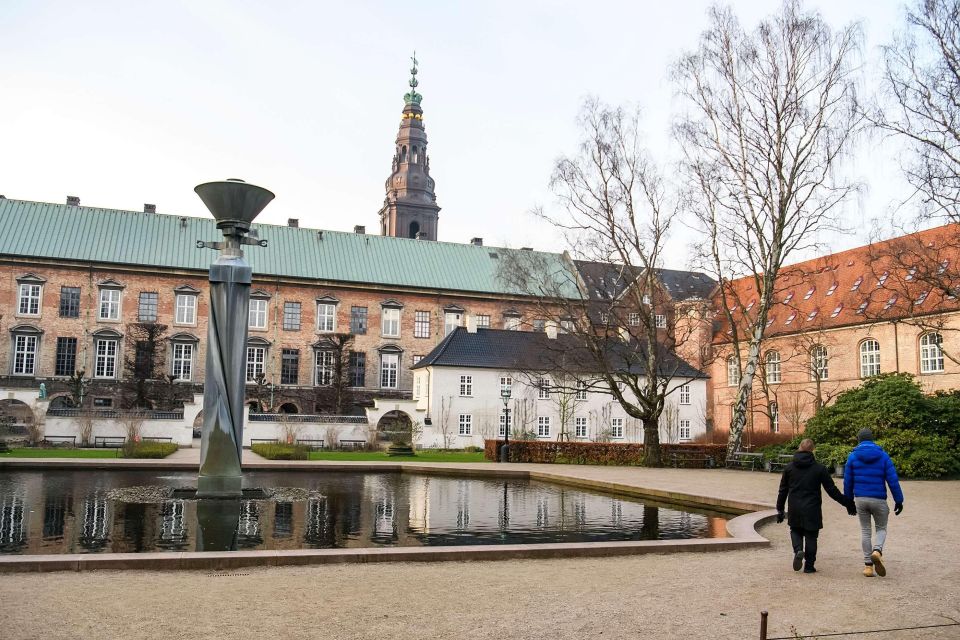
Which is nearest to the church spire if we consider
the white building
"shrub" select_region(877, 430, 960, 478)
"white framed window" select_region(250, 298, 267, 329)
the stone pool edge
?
"white framed window" select_region(250, 298, 267, 329)

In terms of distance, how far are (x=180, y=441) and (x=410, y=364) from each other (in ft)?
70.1

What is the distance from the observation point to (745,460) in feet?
96.0

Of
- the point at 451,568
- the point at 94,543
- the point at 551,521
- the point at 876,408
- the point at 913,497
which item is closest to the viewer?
the point at 451,568

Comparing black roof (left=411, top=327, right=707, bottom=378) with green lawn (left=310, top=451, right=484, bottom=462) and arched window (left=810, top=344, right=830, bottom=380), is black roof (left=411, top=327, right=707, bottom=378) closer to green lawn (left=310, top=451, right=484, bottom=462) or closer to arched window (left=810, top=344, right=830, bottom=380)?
arched window (left=810, top=344, right=830, bottom=380)

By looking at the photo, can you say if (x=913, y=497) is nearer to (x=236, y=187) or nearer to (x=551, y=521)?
(x=551, y=521)

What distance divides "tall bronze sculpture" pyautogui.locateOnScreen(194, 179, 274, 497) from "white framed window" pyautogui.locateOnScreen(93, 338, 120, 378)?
41.0 m

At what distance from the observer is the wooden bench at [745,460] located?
28.7m

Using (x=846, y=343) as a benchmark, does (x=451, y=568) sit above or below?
below

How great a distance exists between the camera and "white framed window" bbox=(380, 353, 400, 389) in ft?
194

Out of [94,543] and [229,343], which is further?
[229,343]

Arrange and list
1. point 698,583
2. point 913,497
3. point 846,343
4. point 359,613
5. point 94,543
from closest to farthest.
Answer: point 359,613 → point 698,583 → point 94,543 → point 913,497 → point 846,343

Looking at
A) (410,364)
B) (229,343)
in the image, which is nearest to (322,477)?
(229,343)

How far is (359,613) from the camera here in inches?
288

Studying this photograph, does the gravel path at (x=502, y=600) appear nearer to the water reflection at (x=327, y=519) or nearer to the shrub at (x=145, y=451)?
the water reflection at (x=327, y=519)
